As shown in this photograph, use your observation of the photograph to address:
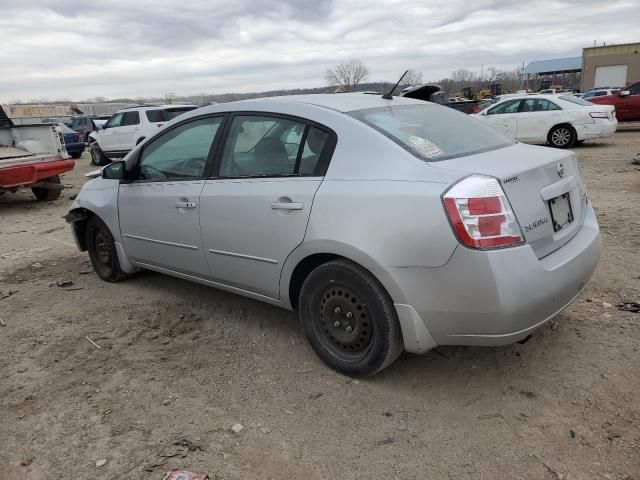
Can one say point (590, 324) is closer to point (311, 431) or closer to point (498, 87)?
point (311, 431)

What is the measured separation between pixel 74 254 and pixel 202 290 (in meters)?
2.52

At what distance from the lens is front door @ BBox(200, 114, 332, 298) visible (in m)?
3.03

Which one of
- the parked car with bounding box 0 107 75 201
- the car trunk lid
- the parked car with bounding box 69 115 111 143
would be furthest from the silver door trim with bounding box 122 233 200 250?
the parked car with bounding box 69 115 111 143

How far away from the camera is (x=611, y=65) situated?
5184 cm

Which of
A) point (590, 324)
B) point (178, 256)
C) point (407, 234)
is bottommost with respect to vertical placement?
point (590, 324)

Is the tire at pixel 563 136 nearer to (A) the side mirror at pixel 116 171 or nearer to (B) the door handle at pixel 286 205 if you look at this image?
(A) the side mirror at pixel 116 171

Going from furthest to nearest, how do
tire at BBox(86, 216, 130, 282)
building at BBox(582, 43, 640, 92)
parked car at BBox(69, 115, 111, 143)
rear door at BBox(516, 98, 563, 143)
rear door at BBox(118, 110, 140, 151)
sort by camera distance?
building at BBox(582, 43, 640, 92) → parked car at BBox(69, 115, 111, 143) → rear door at BBox(118, 110, 140, 151) → rear door at BBox(516, 98, 563, 143) → tire at BBox(86, 216, 130, 282)

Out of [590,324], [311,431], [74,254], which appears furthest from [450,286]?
[74,254]

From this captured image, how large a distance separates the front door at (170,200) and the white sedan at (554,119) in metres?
10.4

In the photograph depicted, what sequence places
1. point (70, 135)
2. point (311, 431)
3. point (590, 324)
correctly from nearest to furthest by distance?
point (311, 431) → point (590, 324) → point (70, 135)

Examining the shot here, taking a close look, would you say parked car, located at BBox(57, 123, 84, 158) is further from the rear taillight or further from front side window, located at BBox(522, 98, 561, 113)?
the rear taillight

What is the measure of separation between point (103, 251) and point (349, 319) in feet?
10.2

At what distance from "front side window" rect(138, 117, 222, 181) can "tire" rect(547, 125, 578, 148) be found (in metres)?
11.8

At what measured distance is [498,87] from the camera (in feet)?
168
